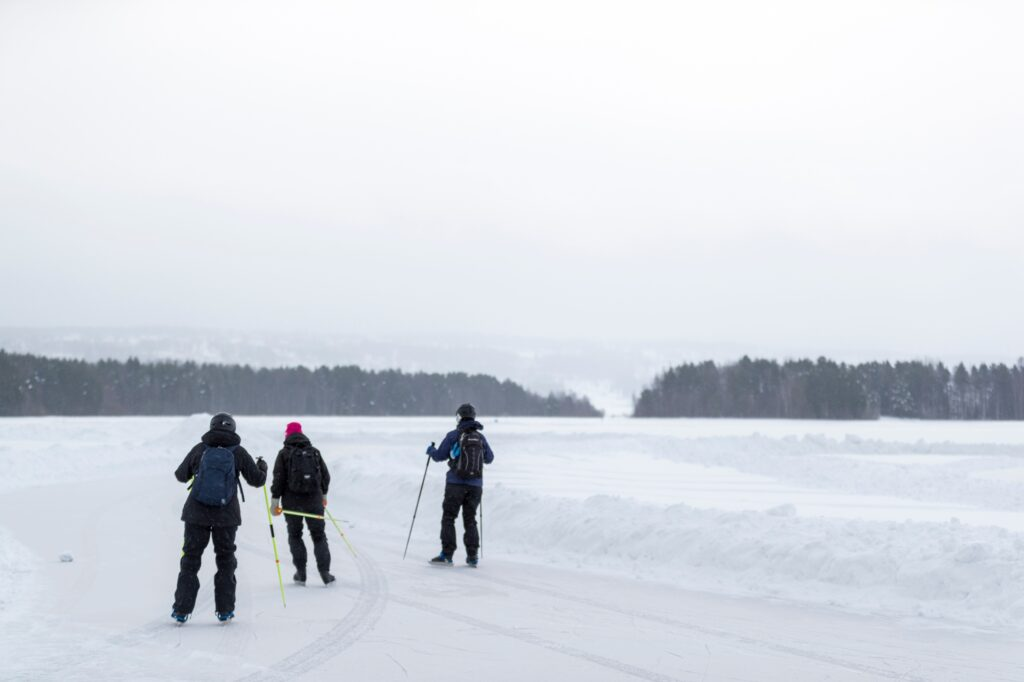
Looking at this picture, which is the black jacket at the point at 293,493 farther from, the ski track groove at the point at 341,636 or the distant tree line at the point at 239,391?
the distant tree line at the point at 239,391

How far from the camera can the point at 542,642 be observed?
8094mm

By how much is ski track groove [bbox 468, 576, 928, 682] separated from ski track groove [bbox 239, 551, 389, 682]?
5.27 feet

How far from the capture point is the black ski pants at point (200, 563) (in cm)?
877

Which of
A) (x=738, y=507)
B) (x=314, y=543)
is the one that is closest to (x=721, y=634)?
(x=314, y=543)

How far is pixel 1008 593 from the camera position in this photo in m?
9.64

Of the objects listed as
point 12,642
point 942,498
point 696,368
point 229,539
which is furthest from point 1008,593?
point 696,368

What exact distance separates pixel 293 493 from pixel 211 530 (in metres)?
2.59

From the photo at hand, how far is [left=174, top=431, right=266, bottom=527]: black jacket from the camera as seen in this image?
29.0 feet

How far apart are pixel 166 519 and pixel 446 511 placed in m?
7.33

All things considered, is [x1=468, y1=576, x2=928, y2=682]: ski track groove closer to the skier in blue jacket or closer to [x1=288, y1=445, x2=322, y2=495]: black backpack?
the skier in blue jacket

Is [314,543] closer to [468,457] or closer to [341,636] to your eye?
[468,457]

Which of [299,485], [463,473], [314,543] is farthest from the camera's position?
[463,473]

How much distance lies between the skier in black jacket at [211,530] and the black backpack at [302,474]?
2.42m

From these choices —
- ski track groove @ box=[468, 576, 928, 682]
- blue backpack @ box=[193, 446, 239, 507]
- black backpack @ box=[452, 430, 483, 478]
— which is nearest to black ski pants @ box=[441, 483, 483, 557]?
black backpack @ box=[452, 430, 483, 478]
